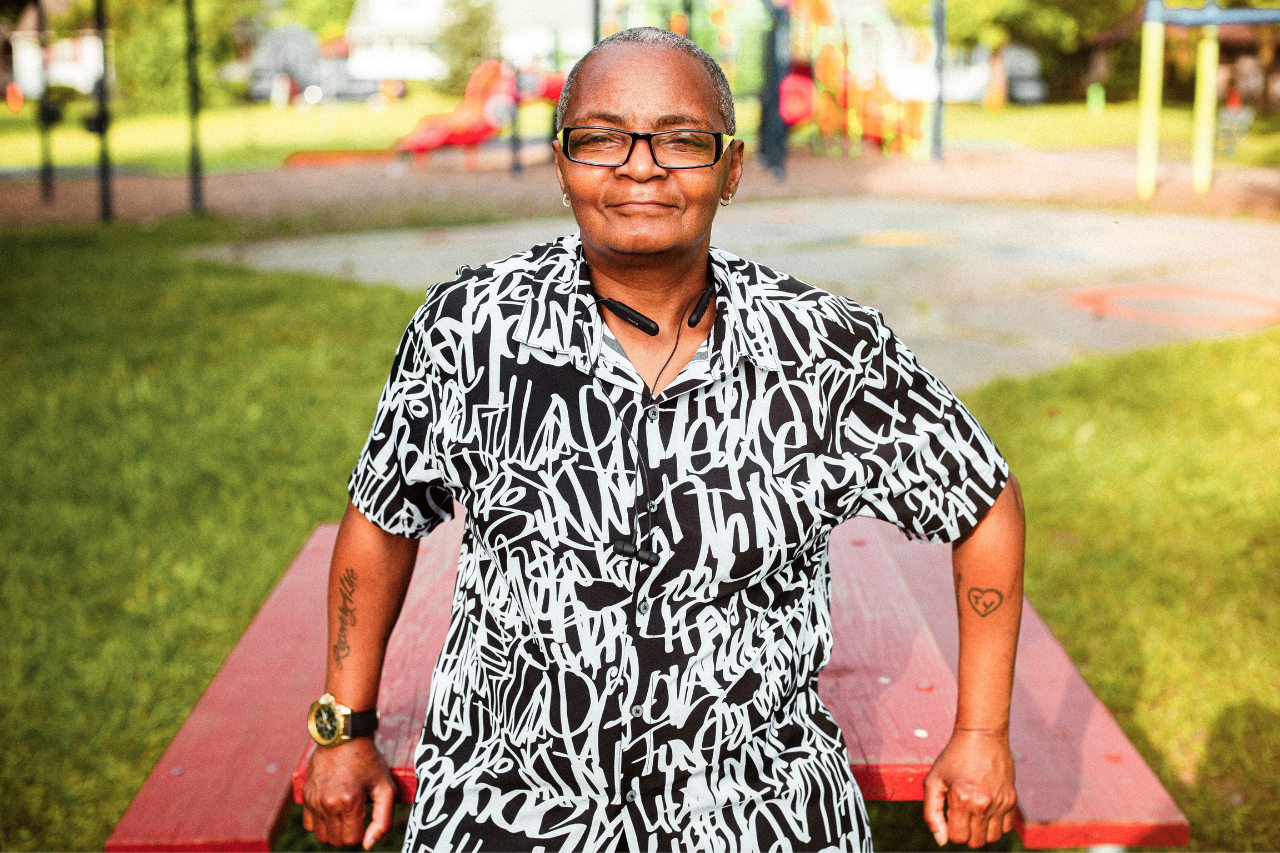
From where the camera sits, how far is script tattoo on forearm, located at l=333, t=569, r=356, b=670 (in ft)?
5.72

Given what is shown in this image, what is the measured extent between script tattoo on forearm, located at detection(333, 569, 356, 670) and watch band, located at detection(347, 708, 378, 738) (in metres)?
0.07

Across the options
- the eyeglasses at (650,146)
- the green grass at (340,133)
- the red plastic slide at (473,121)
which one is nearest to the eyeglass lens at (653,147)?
the eyeglasses at (650,146)

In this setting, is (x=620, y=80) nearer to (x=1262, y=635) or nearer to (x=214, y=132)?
(x=1262, y=635)

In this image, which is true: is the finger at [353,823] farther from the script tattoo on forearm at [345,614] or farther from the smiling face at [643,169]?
the smiling face at [643,169]

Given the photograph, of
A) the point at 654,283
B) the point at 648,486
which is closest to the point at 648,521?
the point at 648,486

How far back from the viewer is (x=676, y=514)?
1535 mm

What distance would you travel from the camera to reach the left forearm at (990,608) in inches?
66.8

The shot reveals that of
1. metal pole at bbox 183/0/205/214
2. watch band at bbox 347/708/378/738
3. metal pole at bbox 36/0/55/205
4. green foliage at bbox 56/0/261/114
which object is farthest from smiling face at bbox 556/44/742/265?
green foliage at bbox 56/0/261/114

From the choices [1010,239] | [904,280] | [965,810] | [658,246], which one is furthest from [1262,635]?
[1010,239]

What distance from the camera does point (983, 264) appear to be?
27.8 feet

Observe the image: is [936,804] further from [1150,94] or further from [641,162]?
[1150,94]

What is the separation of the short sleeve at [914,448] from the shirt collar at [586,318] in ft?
0.45

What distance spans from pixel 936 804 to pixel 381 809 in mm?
765

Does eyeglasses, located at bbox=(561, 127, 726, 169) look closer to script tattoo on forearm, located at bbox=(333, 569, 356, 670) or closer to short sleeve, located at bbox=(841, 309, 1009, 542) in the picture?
short sleeve, located at bbox=(841, 309, 1009, 542)
